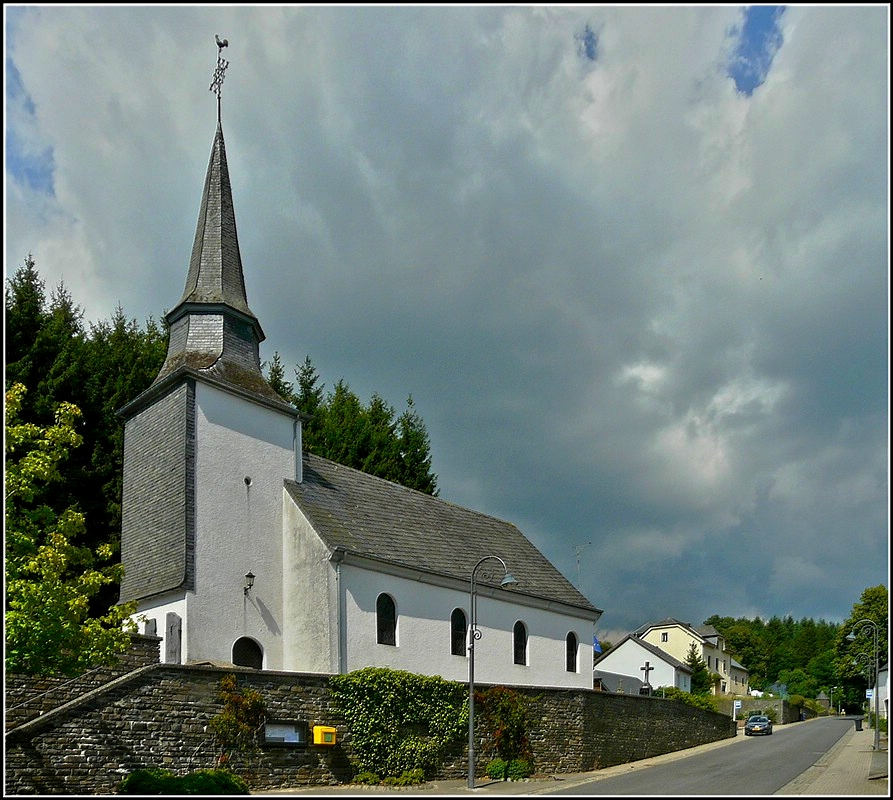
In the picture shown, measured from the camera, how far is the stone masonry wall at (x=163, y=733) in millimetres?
16516

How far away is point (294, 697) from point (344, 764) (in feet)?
6.90

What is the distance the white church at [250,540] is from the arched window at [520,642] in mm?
588

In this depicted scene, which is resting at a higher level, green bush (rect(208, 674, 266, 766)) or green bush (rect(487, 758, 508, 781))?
green bush (rect(208, 674, 266, 766))

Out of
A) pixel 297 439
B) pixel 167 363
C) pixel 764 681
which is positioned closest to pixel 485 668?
pixel 297 439

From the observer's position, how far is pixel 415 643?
2880 cm

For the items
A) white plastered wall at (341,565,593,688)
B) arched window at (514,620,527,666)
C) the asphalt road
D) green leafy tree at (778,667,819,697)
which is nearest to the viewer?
the asphalt road

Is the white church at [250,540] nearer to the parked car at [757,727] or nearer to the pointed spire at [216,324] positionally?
the pointed spire at [216,324]

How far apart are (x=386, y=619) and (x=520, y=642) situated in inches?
302

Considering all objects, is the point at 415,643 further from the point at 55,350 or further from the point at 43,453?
the point at 55,350

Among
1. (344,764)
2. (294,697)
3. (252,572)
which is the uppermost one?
(252,572)

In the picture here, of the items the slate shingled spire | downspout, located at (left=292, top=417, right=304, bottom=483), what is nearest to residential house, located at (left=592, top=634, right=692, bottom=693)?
downspout, located at (left=292, top=417, right=304, bottom=483)

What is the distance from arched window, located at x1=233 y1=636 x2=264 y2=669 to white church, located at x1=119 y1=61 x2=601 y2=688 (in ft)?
0.13

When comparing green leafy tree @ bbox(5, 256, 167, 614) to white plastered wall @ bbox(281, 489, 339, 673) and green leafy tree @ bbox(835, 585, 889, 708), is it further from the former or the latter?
green leafy tree @ bbox(835, 585, 889, 708)

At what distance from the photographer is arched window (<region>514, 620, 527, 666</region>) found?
33562mm
